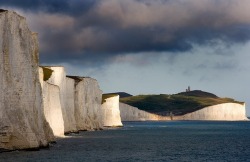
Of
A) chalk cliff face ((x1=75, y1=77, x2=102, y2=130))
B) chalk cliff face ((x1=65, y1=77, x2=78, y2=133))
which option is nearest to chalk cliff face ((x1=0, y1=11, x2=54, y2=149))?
chalk cliff face ((x1=65, y1=77, x2=78, y2=133))

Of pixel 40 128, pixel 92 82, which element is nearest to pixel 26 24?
pixel 40 128

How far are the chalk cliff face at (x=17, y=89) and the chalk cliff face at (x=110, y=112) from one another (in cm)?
9250

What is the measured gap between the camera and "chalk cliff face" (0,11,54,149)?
47.1m

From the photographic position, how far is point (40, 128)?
174ft

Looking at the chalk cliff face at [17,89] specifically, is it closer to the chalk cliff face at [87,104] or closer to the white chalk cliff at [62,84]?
the white chalk cliff at [62,84]

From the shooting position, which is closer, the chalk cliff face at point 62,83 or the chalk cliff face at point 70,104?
the chalk cliff face at point 62,83

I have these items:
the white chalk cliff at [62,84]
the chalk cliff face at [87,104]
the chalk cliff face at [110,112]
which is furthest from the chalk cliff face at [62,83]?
the chalk cliff face at [110,112]

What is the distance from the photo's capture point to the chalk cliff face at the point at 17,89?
47062 mm

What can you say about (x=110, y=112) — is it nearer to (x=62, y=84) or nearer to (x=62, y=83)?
(x=62, y=84)

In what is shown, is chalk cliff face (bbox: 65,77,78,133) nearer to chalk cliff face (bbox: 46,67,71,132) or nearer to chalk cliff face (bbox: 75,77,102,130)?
chalk cliff face (bbox: 46,67,71,132)

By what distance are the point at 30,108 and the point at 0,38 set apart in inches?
276

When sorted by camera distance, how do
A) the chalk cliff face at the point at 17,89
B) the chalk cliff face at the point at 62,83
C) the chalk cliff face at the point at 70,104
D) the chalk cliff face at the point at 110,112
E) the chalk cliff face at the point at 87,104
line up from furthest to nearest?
1. the chalk cliff face at the point at 110,112
2. the chalk cliff face at the point at 87,104
3. the chalk cliff face at the point at 70,104
4. the chalk cliff face at the point at 62,83
5. the chalk cliff face at the point at 17,89

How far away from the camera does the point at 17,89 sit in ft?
161

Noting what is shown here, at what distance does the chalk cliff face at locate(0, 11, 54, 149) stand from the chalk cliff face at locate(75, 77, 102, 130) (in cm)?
5373
